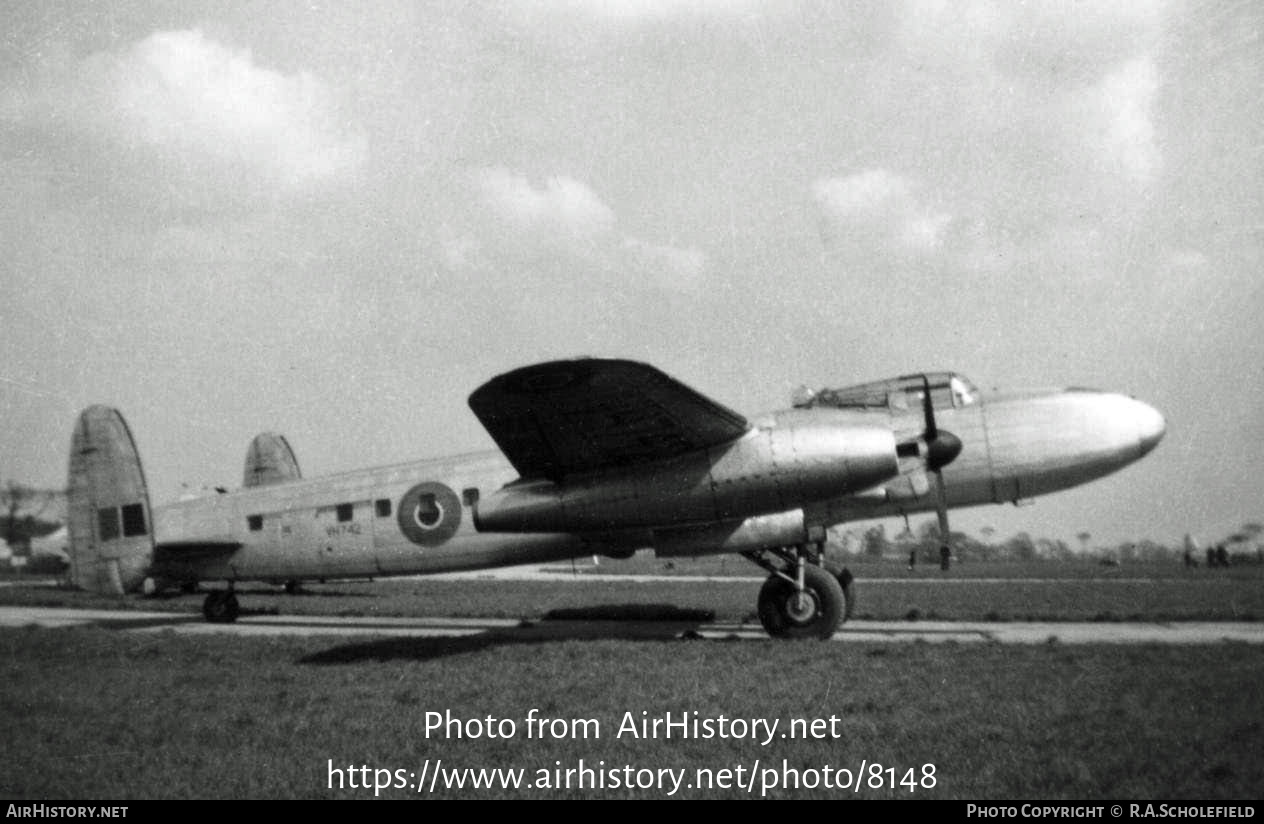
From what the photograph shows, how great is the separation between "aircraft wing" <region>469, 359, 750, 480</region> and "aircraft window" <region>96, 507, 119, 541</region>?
20.3 ft

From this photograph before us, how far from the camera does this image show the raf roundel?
40.5 ft

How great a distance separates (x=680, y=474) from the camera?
921 cm

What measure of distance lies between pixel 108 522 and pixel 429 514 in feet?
14.1

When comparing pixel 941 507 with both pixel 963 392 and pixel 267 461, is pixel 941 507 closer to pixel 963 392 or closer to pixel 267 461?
pixel 963 392

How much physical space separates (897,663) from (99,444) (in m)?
11.1

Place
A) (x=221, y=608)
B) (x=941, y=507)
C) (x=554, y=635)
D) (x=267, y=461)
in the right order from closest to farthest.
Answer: (x=941, y=507), (x=554, y=635), (x=221, y=608), (x=267, y=461)

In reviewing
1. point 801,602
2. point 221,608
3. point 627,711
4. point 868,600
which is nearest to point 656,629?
point 801,602

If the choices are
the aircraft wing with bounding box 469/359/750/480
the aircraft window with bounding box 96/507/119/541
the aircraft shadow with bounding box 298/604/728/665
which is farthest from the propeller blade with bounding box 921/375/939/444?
the aircraft window with bounding box 96/507/119/541

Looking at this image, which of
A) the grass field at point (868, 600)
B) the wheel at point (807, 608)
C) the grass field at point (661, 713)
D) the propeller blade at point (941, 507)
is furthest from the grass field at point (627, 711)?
the grass field at point (868, 600)

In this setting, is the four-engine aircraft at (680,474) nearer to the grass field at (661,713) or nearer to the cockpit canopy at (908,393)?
the cockpit canopy at (908,393)

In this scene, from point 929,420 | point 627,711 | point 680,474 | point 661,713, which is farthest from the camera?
point 929,420

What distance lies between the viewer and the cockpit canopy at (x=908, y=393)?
10297 mm

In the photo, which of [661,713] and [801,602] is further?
[801,602]

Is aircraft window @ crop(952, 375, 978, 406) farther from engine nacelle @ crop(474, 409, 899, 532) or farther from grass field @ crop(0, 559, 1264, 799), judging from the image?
grass field @ crop(0, 559, 1264, 799)
